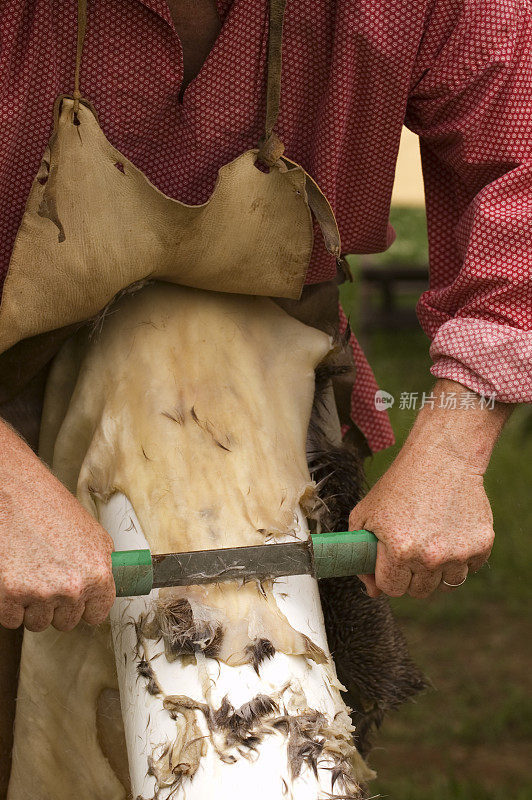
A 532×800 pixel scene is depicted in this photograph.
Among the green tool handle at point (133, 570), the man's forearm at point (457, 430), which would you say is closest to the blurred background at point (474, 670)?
the man's forearm at point (457, 430)

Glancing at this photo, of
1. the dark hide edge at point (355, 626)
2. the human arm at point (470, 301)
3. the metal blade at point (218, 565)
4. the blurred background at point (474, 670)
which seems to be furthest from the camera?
the blurred background at point (474, 670)

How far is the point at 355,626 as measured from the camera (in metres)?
1.69

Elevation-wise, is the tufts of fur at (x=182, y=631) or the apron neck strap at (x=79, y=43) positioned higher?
the apron neck strap at (x=79, y=43)

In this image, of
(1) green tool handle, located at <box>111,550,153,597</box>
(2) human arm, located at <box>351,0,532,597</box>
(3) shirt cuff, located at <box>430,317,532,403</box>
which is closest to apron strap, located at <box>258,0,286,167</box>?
(2) human arm, located at <box>351,0,532,597</box>

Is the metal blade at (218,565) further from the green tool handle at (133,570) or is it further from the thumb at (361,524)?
the thumb at (361,524)

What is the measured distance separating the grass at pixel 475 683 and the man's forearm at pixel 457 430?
84cm

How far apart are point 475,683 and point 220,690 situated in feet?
7.03

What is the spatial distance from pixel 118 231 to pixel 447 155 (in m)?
0.51

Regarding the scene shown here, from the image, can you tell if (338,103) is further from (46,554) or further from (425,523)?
(46,554)

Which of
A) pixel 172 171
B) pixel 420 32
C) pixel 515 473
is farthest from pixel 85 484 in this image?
pixel 515 473

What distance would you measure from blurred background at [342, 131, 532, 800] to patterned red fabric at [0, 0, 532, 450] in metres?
0.31

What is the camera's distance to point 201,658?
1.29 metres

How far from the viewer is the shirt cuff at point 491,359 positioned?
1.44 meters

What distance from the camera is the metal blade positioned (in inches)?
51.4
